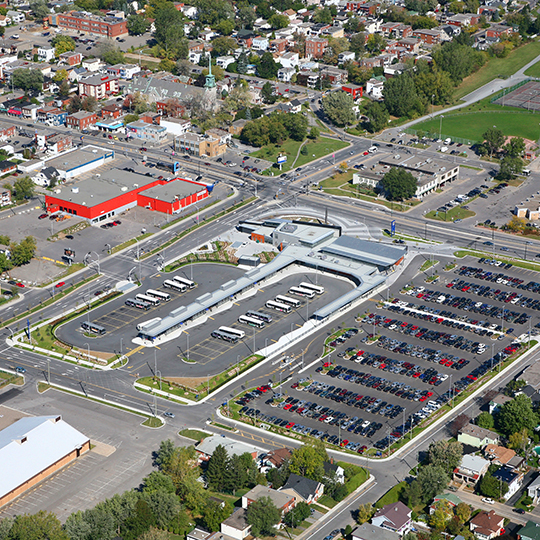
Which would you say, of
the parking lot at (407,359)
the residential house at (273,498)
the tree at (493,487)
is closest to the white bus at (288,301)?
the parking lot at (407,359)

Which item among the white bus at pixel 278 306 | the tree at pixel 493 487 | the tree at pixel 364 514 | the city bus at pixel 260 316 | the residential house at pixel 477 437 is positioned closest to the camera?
the tree at pixel 364 514

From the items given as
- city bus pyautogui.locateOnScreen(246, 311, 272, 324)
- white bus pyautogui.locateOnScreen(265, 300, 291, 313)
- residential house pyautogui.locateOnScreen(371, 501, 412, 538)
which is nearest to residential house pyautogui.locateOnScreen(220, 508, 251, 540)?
residential house pyautogui.locateOnScreen(371, 501, 412, 538)

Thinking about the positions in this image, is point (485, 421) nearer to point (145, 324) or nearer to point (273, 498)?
point (273, 498)

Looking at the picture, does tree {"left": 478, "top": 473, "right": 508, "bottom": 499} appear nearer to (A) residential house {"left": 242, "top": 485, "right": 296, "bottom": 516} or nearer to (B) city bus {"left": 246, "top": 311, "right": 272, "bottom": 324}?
(A) residential house {"left": 242, "top": 485, "right": 296, "bottom": 516}

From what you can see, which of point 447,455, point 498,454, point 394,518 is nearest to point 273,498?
point 394,518

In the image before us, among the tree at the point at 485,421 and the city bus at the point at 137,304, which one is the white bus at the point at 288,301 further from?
the tree at the point at 485,421

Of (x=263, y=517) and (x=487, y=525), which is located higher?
(x=263, y=517)

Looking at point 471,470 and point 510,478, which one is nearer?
point 510,478
